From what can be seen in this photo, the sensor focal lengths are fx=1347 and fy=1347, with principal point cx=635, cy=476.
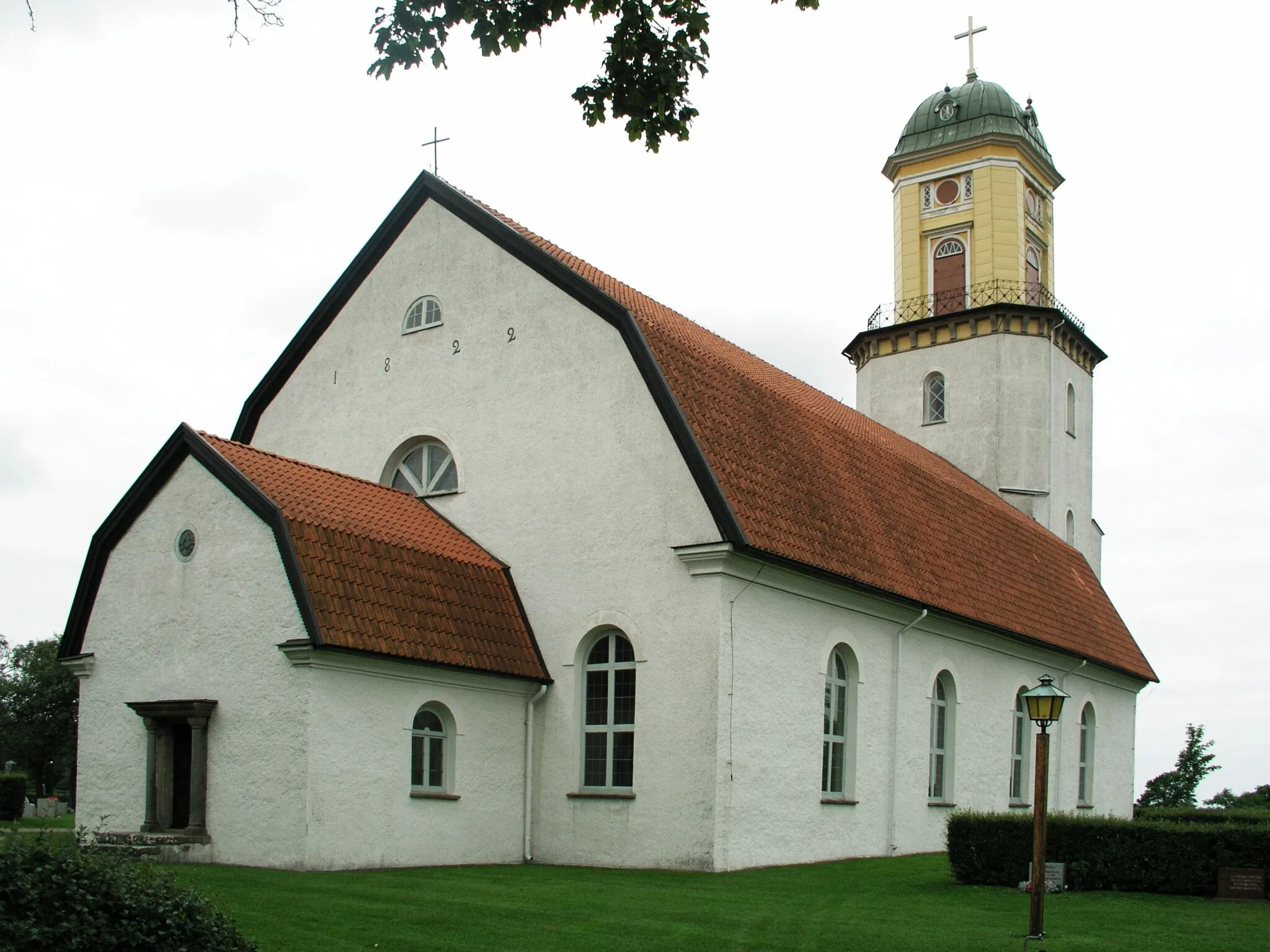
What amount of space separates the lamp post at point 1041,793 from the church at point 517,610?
5.19 meters

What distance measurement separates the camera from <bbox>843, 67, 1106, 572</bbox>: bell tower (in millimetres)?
35906

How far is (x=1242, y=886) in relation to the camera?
15.9m

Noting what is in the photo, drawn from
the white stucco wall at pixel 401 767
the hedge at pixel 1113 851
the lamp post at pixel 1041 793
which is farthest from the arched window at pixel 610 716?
the lamp post at pixel 1041 793

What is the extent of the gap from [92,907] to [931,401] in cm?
3113

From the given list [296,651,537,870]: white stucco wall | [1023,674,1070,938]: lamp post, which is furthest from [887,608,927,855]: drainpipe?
[1023,674,1070,938]: lamp post

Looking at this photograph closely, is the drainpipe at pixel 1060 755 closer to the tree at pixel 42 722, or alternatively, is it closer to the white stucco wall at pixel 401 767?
the white stucco wall at pixel 401 767

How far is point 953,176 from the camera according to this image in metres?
37.8

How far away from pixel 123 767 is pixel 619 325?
30.4 feet

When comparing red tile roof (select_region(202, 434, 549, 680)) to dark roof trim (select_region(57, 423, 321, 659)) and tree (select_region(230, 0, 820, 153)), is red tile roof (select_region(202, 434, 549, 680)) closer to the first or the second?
dark roof trim (select_region(57, 423, 321, 659))

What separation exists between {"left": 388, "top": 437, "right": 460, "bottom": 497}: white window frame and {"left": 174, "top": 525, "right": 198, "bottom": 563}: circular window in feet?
15.1

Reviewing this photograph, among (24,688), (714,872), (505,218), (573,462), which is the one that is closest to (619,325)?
(573,462)

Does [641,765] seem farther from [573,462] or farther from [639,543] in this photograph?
[573,462]

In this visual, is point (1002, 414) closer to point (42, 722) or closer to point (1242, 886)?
point (1242, 886)

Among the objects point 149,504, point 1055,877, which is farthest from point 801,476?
point 149,504
